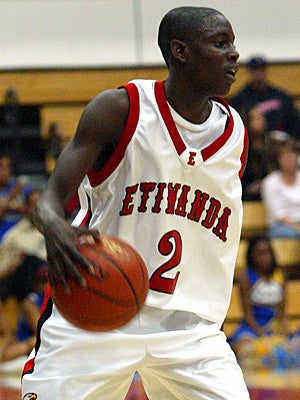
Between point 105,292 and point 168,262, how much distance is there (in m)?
0.55

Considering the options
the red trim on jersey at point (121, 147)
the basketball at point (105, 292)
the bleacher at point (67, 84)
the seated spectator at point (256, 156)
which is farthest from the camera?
the bleacher at point (67, 84)

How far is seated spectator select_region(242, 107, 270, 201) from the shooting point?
9055 mm

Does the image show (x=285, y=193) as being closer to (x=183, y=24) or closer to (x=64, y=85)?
(x=64, y=85)

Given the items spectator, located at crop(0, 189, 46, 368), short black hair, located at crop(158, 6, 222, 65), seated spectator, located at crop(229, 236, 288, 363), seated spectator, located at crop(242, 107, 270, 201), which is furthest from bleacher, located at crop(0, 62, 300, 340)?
short black hair, located at crop(158, 6, 222, 65)

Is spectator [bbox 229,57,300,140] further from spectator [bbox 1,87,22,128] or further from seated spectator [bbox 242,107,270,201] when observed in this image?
spectator [bbox 1,87,22,128]

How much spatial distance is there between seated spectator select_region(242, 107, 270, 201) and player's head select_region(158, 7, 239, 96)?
550 centimetres

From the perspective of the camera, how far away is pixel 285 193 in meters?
8.80

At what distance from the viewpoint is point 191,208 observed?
138 inches

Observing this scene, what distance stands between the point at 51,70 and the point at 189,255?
7060mm

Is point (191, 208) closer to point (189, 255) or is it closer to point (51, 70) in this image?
point (189, 255)

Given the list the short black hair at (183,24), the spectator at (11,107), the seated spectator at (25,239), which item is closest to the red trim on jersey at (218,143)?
the short black hair at (183,24)

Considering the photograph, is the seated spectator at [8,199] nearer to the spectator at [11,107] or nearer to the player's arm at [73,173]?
the spectator at [11,107]

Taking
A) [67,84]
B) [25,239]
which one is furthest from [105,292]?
[67,84]

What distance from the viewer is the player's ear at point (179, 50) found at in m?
3.57
